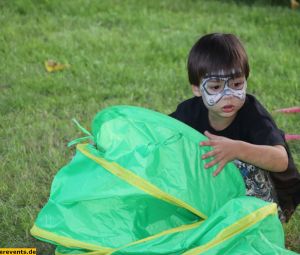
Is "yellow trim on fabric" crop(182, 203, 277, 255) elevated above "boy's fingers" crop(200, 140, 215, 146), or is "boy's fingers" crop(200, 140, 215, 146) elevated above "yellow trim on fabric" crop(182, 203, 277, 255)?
"boy's fingers" crop(200, 140, 215, 146)

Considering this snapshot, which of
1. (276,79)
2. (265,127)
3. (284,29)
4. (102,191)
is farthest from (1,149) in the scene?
(284,29)

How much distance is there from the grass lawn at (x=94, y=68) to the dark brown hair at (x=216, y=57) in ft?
2.47

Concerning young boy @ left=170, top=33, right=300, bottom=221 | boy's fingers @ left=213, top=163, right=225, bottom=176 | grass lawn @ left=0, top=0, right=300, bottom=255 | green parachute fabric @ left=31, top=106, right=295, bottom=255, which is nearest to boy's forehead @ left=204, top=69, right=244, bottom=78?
young boy @ left=170, top=33, right=300, bottom=221

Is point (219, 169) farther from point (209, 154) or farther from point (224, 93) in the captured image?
point (224, 93)

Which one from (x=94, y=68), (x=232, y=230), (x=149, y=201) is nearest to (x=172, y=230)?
(x=149, y=201)

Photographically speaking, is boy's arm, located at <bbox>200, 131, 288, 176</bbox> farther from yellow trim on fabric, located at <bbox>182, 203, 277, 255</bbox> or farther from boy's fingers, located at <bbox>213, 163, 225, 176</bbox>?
yellow trim on fabric, located at <bbox>182, 203, 277, 255</bbox>

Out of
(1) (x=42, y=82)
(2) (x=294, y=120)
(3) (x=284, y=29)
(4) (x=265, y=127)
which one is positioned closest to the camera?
(4) (x=265, y=127)

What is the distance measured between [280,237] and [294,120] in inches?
63.6

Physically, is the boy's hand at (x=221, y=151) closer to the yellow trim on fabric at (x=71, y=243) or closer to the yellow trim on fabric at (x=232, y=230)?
the yellow trim on fabric at (x=232, y=230)

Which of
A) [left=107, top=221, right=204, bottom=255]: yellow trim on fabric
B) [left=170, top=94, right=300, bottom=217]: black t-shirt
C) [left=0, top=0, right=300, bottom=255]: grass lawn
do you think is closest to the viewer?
[left=107, top=221, right=204, bottom=255]: yellow trim on fabric

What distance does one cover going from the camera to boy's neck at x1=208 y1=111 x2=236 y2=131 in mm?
2498

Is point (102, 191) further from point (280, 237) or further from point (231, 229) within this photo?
point (280, 237)

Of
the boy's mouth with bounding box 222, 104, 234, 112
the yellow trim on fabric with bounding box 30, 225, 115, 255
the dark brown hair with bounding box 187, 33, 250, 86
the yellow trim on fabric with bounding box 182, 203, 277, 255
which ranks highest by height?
the dark brown hair with bounding box 187, 33, 250, 86

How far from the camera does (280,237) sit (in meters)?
2.16
